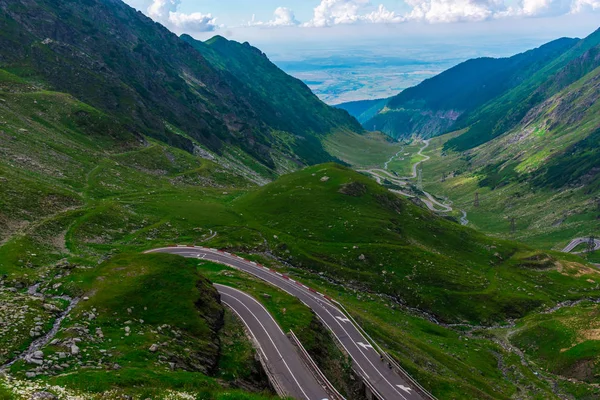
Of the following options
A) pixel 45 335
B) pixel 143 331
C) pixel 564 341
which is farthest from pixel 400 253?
pixel 45 335

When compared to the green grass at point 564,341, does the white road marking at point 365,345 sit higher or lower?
higher

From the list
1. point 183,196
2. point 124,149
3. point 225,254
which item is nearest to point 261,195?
point 183,196

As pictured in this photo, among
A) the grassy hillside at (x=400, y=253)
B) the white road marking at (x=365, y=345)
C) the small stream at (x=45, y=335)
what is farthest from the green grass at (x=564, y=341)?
the small stream at (x=45, y=335)

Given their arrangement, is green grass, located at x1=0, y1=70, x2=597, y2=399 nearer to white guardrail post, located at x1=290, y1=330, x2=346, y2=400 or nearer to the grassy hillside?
the grassy hillside

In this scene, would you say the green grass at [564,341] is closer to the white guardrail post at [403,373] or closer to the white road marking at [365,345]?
the white guardrail post at [403,373]

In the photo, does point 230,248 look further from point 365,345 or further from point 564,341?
point 564,341

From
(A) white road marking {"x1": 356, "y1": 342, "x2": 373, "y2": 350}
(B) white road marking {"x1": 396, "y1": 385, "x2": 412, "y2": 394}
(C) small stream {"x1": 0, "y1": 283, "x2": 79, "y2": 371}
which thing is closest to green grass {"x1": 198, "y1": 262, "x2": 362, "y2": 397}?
(A) white road marking {"x1": 356, "y1": 342, "x2": 373, "y2": 350}
